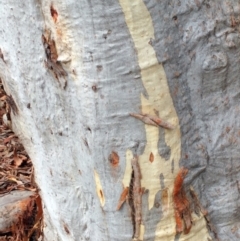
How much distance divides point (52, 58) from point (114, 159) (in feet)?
0.94

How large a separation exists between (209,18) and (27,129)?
657 mm

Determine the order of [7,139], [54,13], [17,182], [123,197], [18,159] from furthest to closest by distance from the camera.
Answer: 1. [7,139]
2. [18,159]
3. [17,182]
4. [123,197]
5. [54,13]

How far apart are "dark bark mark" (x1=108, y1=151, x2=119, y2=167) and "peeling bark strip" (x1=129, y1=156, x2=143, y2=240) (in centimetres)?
4

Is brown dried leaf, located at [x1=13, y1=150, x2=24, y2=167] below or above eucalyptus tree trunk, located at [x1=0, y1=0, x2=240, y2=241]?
below

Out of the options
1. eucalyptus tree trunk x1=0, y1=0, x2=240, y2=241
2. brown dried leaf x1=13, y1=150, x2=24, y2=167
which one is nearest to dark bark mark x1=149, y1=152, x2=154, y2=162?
eucalyptus tree trunk x1=0, y1=0, x2=240, y2=241

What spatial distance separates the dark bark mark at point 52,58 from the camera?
1.32 metres

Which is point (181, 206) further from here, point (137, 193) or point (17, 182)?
point (17, 182)

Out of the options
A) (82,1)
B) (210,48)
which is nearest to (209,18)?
(210,48)

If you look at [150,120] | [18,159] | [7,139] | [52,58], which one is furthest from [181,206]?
[7,139]

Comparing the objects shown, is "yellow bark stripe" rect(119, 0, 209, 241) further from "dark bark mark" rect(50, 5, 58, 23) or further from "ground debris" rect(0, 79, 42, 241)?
"ground debris" rect(0, 79, 42, 241)

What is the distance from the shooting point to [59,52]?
4.27 ft

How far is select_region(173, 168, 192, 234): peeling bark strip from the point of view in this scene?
4.51 feet

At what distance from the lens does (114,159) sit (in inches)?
52.8

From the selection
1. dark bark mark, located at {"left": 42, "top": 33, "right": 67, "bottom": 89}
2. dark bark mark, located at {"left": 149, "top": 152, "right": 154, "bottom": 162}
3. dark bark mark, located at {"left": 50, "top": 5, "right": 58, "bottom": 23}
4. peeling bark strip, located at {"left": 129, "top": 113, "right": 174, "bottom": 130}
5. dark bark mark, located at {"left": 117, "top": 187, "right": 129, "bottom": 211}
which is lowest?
dark bark mark, located at {"left": 117, "top": 187, "right": 129, "bottom": 211}
